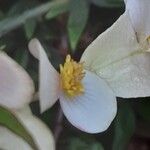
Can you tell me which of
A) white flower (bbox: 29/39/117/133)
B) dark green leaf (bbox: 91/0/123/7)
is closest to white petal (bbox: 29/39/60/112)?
white flower (bbox: 29/39/117/133)

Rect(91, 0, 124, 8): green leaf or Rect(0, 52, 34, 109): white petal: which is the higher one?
Rect(0, 52, 34, 109): white petal

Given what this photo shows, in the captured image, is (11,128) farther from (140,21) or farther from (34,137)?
(140,21)

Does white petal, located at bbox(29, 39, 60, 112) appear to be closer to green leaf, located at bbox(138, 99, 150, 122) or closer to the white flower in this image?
the white flower

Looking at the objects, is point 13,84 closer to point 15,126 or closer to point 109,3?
point 15,126

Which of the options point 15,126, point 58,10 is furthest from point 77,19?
point 15,126

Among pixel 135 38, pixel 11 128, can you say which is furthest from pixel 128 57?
pixel 11 128

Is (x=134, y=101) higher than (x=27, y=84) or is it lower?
lower

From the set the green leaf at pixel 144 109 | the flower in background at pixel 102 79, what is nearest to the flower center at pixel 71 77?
the flower in background at pixel 102 79
